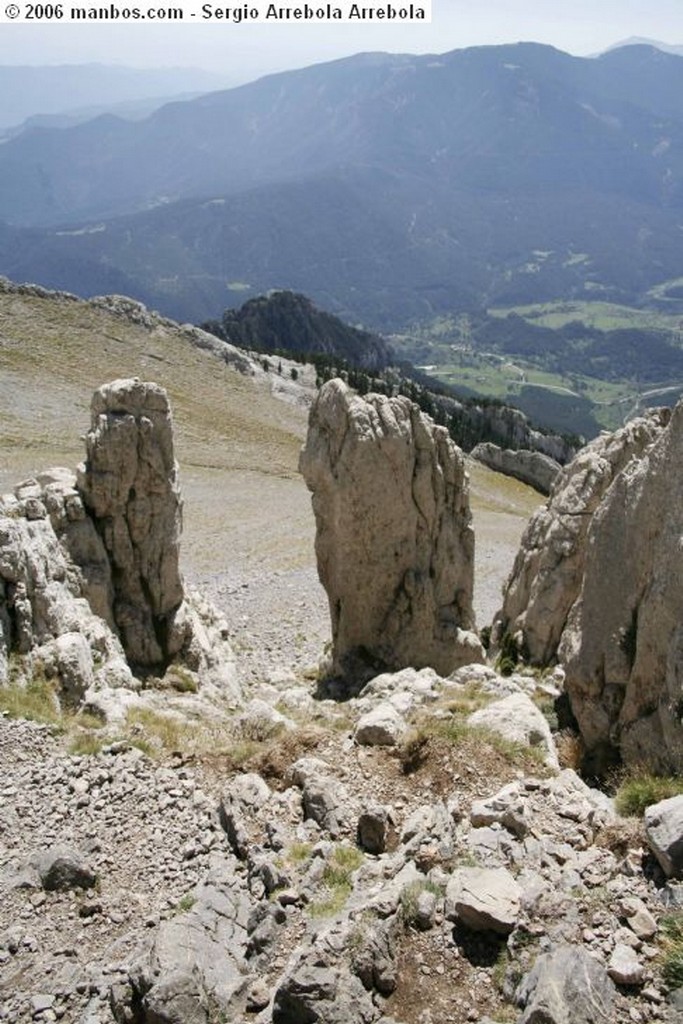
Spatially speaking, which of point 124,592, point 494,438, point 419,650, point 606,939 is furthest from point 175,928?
point 494,438

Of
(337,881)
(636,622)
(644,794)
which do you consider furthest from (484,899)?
(636,622)

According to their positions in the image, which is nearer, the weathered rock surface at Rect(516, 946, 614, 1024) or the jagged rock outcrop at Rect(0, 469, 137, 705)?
the weathered rock surface at Rect(516, 946, 614, 1024)

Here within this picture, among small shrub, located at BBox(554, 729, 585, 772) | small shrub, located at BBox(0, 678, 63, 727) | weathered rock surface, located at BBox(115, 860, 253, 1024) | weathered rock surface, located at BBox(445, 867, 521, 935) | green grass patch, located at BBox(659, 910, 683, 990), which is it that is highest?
green grass patch, located at BBox(659, 910, 683, 990)

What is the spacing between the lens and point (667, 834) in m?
9.45

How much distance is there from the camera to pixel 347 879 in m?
10.5

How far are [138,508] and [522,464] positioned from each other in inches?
3780

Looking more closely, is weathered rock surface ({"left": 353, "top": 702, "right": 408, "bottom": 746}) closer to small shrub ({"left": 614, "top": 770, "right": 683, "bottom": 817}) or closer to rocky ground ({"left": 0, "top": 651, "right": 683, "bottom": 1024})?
rocky ground ({"left": 0, "top": 651, "right": 683, "bottom": 1024})

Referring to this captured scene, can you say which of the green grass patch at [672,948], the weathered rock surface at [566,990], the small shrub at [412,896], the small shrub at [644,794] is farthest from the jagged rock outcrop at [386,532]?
the weathered rock surface at [566,990]

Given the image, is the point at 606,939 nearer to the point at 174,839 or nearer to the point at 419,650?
the point at 174,839

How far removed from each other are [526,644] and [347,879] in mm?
16764

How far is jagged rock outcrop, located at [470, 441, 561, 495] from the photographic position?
112 m

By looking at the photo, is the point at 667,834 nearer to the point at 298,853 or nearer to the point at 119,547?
the point at 298,853

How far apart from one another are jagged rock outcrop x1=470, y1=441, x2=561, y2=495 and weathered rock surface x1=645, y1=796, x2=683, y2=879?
4053 inches

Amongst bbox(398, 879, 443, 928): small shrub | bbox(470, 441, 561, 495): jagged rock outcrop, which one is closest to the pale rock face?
bbox(398, 879, 443, 928): small shrub
